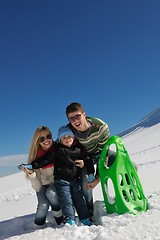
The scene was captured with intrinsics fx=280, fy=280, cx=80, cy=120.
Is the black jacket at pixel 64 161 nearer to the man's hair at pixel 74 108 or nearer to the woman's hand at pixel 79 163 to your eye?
the woman's hand at pixel 79 163

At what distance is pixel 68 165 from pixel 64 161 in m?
0.07

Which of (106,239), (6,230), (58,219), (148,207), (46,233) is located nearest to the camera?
(106,239)

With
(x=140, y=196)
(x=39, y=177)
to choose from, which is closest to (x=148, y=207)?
(x=140, y=196)

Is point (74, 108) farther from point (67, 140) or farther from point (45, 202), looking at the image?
point (45, 202)

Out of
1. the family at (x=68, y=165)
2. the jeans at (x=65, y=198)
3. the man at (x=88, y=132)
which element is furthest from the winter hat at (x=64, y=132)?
the jeans at (x=65, y=198)

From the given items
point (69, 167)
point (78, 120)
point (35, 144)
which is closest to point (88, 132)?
point (78, 120)

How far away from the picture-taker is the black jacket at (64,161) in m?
3.57

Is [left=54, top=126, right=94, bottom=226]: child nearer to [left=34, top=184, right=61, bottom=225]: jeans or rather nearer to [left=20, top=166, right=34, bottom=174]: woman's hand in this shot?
[left=34, top=184, right=61, bottom=225]: jeans

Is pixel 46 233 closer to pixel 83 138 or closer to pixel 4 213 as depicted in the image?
pixel 83 138

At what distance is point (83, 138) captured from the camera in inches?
151

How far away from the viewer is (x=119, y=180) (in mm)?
3383

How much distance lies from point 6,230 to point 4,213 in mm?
1237

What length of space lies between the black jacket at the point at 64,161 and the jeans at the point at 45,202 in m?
0.19

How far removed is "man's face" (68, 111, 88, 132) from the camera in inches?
146
